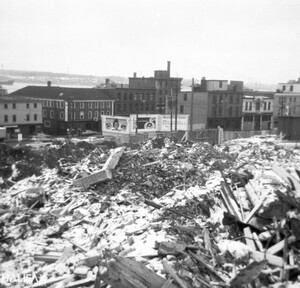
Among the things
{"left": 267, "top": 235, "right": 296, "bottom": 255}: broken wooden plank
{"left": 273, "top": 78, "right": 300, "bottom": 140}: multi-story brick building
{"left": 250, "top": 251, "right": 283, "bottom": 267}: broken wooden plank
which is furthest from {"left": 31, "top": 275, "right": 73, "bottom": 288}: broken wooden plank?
{"left": 273, "top": 78, "right": 300, "bottom": 140}: multi-story brick building

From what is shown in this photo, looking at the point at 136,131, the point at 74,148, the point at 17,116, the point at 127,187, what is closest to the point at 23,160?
the point at 74,148

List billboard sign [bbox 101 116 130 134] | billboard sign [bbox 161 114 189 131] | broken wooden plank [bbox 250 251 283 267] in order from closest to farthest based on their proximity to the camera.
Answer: broken wooden plank [bbox 250 251 283 267]
billboard sign [bbox 101 116 130 134]
billboard sign [bbox 161 114 189 131]

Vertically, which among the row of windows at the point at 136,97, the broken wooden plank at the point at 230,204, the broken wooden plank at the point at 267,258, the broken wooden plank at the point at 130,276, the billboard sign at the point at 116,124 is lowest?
the billboard sign at the point at 116,124

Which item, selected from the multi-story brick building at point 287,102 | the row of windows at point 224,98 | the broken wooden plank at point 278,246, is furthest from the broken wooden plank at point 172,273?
the row of windows at point 224,98

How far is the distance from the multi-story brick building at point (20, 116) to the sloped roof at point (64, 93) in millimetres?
4776

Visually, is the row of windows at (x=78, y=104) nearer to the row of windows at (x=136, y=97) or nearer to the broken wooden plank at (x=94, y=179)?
the row of windows at (x=136, y=97)

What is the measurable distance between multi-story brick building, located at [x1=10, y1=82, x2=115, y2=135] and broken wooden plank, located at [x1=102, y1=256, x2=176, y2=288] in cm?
4163

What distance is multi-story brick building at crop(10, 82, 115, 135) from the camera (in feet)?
153

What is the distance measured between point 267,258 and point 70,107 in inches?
1704

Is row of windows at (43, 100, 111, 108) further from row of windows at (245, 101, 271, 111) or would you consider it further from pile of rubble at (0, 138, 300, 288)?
pile of rubble at (0, 138, 300, 288)

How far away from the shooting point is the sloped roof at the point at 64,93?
4762 cm

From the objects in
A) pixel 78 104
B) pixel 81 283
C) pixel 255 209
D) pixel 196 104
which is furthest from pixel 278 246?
pixel 196 104

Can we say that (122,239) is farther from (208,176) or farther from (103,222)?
(208,176)

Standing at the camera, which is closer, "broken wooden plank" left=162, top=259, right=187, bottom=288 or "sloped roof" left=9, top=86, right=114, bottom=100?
"broken wooden plank" left=162, top=259, right=187, bottom=288
